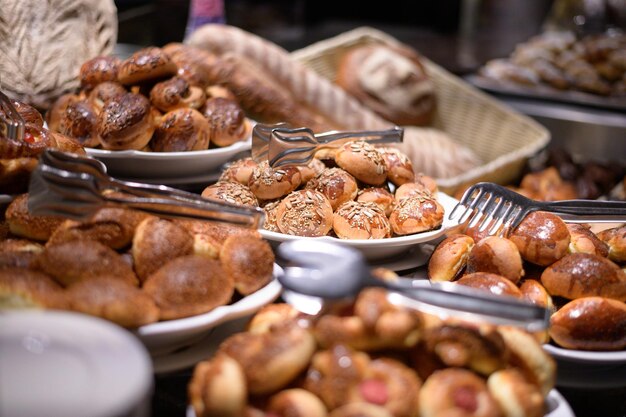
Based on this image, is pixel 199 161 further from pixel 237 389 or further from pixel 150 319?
pixel 237 389

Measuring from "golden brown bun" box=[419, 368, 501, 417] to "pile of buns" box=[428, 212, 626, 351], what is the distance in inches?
11.1

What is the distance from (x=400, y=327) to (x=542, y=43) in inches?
126

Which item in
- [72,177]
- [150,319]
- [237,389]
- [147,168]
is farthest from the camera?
[147,168]

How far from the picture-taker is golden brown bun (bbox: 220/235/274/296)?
0.95 metres

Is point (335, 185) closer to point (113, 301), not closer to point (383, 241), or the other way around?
point (383, 241)

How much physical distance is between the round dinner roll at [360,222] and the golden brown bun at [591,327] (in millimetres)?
343

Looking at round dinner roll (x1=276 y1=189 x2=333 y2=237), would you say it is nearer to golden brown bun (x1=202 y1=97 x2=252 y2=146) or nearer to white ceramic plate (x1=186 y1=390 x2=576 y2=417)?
golden brown bun (x1=202 y1=97 x2=252 y2=146)

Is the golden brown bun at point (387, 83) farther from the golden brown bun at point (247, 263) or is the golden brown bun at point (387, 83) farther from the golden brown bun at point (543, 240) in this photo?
the golden brown bun at point (247, 263)

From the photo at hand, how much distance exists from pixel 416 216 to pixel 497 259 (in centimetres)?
18

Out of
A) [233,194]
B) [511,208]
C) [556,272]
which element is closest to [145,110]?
[233,194]

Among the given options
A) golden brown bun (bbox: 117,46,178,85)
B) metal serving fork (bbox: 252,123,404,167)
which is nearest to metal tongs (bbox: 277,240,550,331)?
metal serving fork (bbox: 252,123,404,167)

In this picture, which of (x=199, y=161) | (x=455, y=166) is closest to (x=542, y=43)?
(x=455, y=166)

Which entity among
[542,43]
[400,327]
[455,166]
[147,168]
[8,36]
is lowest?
[455,166]

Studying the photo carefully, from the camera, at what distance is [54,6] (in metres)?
1.65
